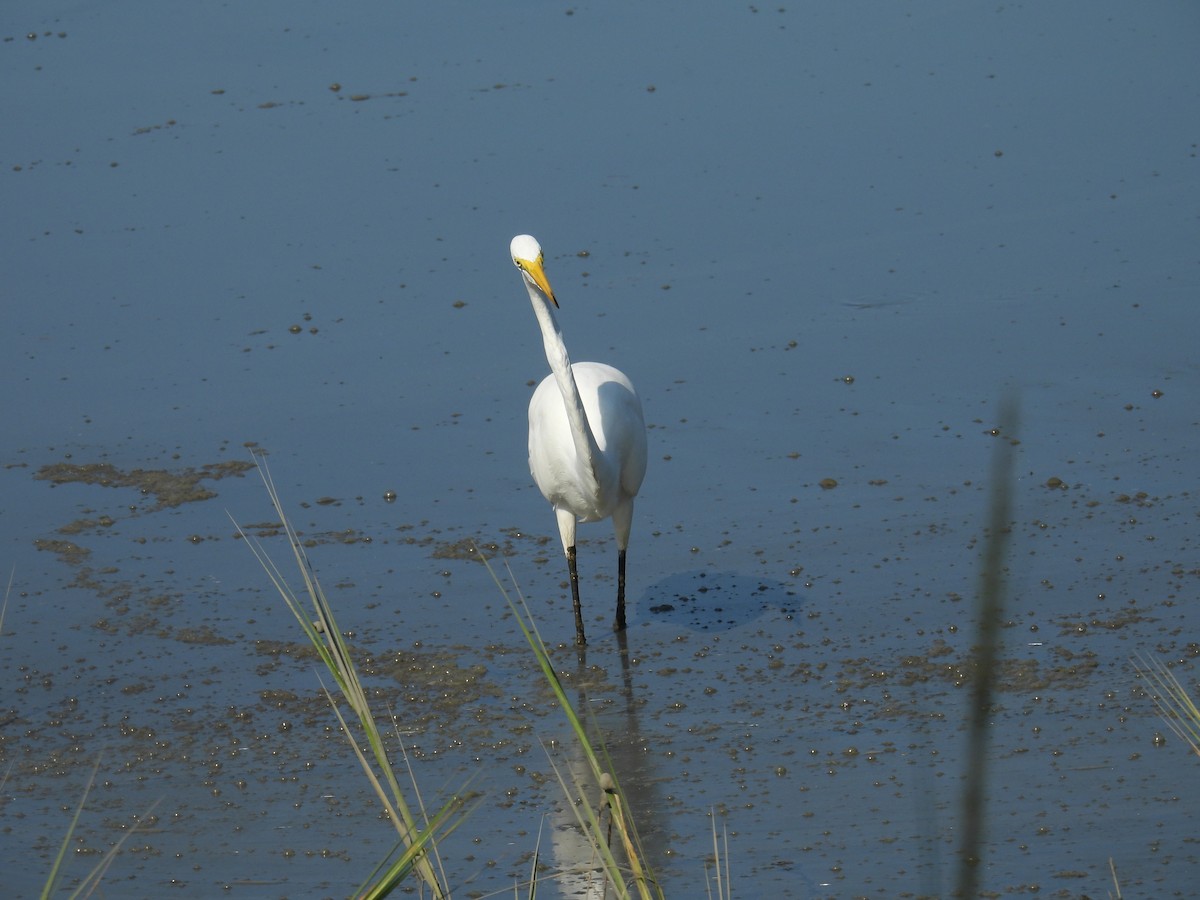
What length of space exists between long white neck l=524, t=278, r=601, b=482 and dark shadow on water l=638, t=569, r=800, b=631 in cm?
93

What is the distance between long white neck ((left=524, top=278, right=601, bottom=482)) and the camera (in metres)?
5.53

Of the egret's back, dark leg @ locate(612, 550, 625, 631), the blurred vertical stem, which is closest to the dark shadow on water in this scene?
dark leg @ locate(612, 550, 625, 631)

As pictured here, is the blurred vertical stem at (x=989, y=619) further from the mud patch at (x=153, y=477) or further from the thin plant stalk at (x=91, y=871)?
the mud patch at (x=153, y=477)

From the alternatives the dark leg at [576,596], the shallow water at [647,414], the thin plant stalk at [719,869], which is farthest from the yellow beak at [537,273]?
the thin plant stalk at [719,869]

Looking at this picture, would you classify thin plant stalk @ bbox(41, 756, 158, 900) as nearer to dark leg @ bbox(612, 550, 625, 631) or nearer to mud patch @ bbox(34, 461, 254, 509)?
dark leg @ bbox(612, 550, 625, 631)

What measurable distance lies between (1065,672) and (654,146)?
6.69 metres

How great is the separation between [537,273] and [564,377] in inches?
15.0

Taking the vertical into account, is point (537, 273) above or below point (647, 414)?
above

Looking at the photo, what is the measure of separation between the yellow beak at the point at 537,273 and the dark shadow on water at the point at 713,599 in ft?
5.07

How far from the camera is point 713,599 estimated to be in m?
6.35

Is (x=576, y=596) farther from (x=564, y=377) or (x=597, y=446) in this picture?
(x=564, y=377)

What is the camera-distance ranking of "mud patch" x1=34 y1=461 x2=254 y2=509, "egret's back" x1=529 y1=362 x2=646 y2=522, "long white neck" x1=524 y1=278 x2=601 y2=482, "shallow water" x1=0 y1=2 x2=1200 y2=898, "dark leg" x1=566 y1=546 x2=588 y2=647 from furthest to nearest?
"mud patch" x1=34 y1=461 x2=254 y2=509 < "dark leg" x1=566 y1=546 x2=588 y2=647 < "egret's back" x1=529 y1=362 x2=646 y2=522 < "long white neck" x1=524 y1=278 x2=601 y2=482 < "shallow water" x1=0 y1=2 x2=1200 y2=898

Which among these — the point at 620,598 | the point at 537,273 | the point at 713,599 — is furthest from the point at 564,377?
the point at 713,599

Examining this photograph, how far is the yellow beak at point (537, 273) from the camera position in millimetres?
5363
